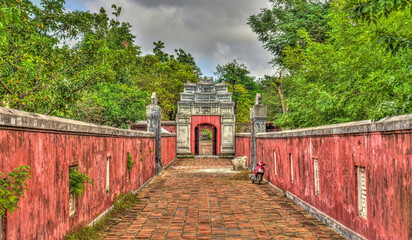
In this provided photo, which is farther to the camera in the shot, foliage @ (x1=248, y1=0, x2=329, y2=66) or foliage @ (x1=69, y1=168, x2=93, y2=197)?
foliage @ (x1=248, y1=0, x2=329, y2=66)

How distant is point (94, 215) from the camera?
7070 mm

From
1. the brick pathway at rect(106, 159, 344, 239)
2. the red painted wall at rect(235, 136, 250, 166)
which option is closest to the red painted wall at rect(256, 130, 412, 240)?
the brick pathway at rect(106, 159, 344, 239)

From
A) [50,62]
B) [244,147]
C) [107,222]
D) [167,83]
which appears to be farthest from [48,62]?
[167,83]

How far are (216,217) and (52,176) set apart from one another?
14.1ft

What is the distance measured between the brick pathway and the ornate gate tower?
18.1 m

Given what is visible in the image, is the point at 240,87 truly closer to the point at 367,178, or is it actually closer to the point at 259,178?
the point at 259,178

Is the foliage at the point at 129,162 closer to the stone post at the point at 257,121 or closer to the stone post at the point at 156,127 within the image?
the stone post at the point at 156,127

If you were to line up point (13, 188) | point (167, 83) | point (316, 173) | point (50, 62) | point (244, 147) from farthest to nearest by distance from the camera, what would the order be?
point (167, 83), point (244, 147), point (50, 62), point (316, 173), point (13, 188)

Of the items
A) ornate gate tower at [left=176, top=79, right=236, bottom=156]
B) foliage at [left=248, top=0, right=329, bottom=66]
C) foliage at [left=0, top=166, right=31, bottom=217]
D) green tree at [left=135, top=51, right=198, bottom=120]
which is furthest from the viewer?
green tree at [left=135, top=51, right=198, bottom=120]

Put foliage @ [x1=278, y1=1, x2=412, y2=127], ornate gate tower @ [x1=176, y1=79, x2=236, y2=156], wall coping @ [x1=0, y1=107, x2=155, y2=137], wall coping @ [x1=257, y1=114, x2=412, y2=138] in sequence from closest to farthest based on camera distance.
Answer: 1. wall coping @ [x1=0, y1=107, x2=155, y2=137]
2. wall coping @ [x1=257, y1=114, x2=412, y2=138]
3. foliage @ [x1=278, y1=1, x2=412, y2=127]
4. ornate gate tower @ [x1=176, y1=79, x2=236, y2=156]

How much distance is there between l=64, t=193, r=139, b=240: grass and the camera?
590cm

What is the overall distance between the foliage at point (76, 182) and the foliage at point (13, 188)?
1.92 meters

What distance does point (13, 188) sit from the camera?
3742 mm

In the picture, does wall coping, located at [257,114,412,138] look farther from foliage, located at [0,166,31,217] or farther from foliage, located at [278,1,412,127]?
foliage, located at [0,166,31,217]
